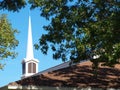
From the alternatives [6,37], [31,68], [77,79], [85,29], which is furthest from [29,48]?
[85,29]

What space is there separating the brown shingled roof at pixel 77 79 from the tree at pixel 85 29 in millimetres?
3173

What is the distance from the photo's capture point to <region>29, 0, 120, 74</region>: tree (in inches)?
762

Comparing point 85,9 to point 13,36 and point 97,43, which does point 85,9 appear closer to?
point 97,43

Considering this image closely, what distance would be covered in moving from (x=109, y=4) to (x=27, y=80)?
7.36m

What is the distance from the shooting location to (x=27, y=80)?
2512cm

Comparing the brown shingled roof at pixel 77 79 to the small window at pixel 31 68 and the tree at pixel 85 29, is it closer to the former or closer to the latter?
the tree at pixel 85 29

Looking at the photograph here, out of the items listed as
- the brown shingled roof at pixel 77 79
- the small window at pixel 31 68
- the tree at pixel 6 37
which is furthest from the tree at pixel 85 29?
the small window at pixel 31 68

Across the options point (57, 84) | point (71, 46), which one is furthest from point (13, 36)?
point (71, 46)

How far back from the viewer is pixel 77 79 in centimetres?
2578

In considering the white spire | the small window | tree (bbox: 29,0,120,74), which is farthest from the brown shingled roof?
the white spire

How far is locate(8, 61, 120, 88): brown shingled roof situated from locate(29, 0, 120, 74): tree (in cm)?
317

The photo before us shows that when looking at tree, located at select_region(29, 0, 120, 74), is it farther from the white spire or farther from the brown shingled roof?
the white spire

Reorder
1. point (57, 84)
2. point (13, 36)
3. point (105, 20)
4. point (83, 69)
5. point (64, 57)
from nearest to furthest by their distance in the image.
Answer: point (105, 20) → point (64, 57) → point (57, 84) → point (83, 69) → point (13, 36)

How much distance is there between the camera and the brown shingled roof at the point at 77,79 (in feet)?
80.9
